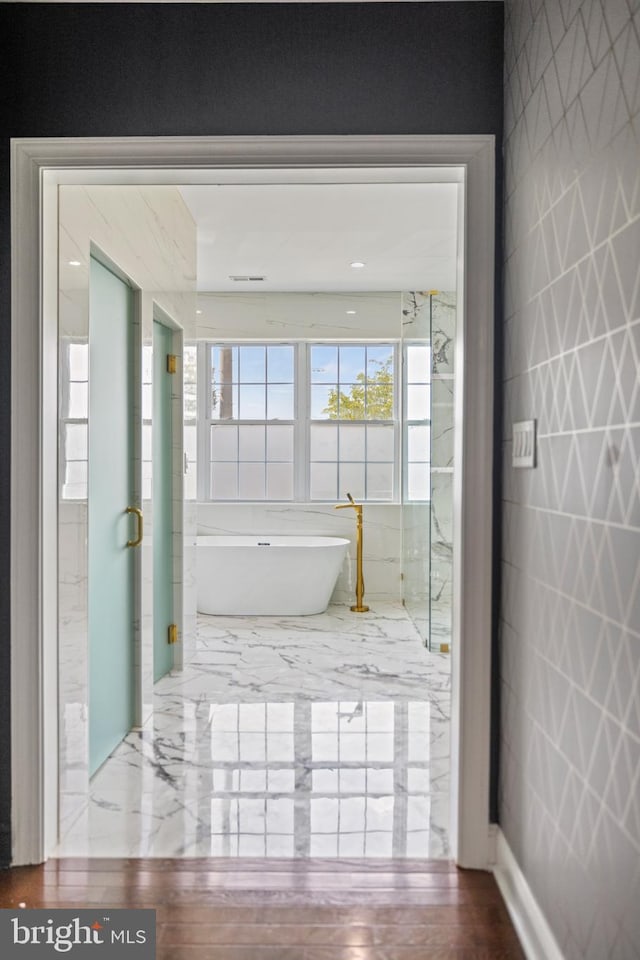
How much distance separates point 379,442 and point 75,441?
4372mm

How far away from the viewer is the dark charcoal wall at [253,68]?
216cm

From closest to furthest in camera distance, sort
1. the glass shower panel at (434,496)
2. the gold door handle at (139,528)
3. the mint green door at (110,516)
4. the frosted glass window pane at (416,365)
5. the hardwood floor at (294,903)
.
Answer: the hardwood floor at (294,903)
the mint green door at (110,516)
the gold door handle at (139,528)
the glass shower panel at (434,496)
the frosted glass window pane at (416,365)

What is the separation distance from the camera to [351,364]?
264 inches

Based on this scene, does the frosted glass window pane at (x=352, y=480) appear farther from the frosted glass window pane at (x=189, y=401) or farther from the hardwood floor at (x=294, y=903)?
the hardwood floor at (x=294, y=903)

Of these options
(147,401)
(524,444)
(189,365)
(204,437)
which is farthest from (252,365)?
(524,444)

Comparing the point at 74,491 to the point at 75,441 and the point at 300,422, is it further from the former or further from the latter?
the point at 300,422

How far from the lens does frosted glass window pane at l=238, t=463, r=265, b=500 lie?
6672mm

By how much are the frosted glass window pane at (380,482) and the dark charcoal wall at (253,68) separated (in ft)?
15.1

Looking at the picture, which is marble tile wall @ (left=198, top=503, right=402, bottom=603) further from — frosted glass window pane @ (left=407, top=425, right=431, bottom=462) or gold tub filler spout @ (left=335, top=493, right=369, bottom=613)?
frosted glass window pane @ (left=407, top=425, right=431, bottom=462)

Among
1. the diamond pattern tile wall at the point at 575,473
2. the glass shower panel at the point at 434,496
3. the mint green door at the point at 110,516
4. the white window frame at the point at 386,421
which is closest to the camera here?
the diamond pattern tile wall at the point at 575,473

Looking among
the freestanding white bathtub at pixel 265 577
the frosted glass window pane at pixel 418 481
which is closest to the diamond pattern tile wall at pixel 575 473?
the frosted glass window pane at pixel 418 481

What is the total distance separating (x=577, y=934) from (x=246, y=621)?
4.30 m

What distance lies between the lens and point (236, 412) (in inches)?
265

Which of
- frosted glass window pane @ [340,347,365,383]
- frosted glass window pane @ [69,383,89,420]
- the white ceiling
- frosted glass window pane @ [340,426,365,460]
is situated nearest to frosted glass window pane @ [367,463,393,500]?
frosted glass window pane @ [340,426,365,460]
